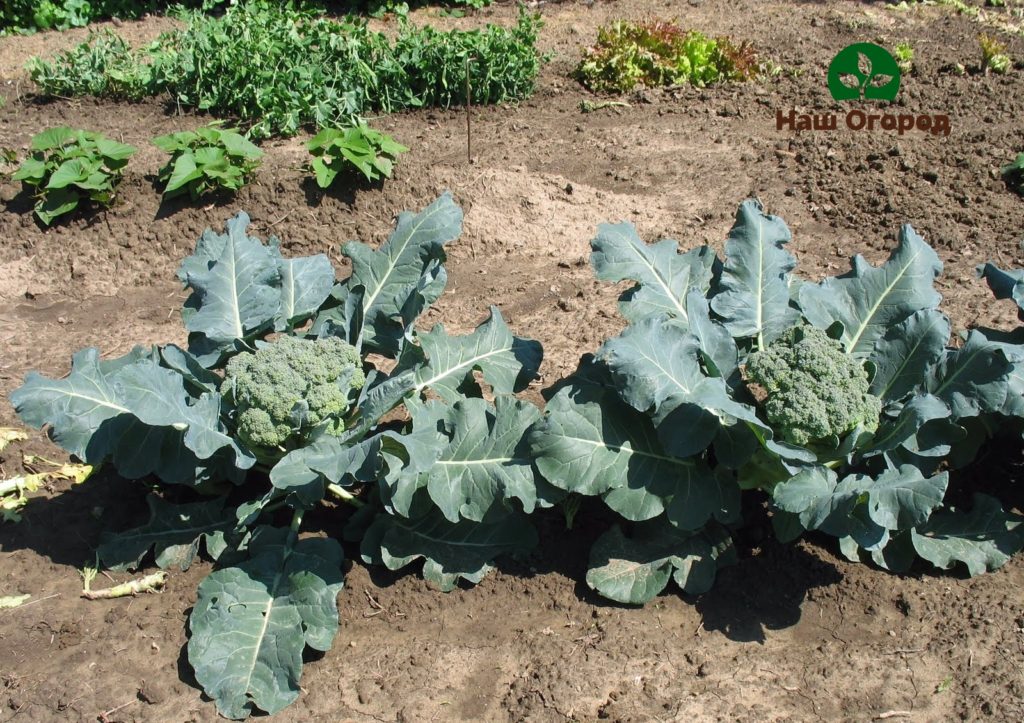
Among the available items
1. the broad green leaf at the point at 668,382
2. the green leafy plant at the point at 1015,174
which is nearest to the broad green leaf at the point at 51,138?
the broad green leaf at the point at 668,382

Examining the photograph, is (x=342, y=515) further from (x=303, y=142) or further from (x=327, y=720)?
(x=303, y=142)

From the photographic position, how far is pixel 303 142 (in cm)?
750

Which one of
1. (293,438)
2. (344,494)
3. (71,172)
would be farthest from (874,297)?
(71,172)

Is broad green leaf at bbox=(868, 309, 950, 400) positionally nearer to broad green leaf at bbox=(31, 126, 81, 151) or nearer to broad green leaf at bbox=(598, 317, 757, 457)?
broad green leaf at bbox=(598, 317, 757, 457)

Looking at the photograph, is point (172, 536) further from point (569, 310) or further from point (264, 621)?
point (569, 310)

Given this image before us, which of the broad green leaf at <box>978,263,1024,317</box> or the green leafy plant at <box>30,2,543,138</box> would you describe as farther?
the green leafy plant at <box>30,2,543,138</box>

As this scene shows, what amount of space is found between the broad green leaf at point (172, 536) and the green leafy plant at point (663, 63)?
18.8ft

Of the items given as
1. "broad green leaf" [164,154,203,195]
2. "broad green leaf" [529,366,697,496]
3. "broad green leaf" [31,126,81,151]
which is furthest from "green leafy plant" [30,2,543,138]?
"broad green leaf" [529,366,697,496]

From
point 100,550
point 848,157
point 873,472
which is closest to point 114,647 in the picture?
point 100,550

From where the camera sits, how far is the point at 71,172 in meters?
6.61

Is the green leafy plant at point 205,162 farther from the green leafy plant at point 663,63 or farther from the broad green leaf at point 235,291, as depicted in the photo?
the green leafy plant at point 663,63

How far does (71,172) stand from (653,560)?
4937 millimetres

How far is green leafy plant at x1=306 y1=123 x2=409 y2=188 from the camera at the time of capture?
21.4 ft

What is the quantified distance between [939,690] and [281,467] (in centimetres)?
271
